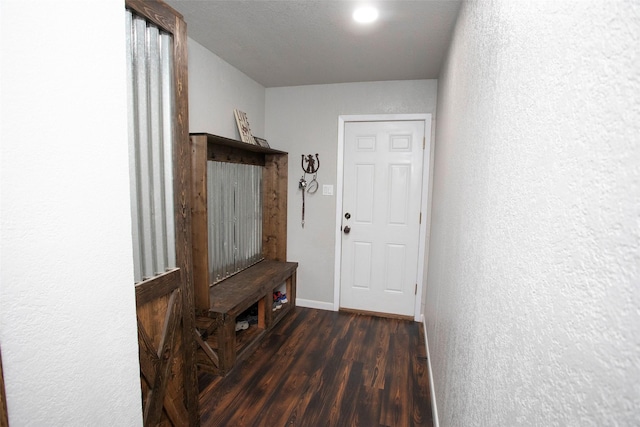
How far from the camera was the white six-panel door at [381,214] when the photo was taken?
11.1ft

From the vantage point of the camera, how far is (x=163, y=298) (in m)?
1.55

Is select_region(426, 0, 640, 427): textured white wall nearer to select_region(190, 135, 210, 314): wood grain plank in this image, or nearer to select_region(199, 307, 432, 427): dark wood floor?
select_region(199, 307, 432, 427): dark wood floor

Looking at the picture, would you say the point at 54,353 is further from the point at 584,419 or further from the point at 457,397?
the point at 457,397

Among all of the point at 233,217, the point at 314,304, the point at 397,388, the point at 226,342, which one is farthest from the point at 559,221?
the point at 314,304

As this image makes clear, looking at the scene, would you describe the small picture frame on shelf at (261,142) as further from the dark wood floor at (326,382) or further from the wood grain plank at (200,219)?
the dark wood floor at (326,382)

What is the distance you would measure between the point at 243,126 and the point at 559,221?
3.02 meters

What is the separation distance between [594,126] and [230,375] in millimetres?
2586

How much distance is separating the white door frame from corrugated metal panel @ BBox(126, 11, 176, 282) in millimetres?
2210

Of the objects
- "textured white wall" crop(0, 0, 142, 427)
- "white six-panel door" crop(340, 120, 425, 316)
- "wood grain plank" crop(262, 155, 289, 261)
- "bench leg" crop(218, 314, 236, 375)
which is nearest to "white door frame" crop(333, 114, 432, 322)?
"white six-panel door" crop(340, 120, 425, 316)

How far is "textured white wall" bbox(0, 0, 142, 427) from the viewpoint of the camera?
2.39 feet

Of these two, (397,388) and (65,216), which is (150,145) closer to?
(65,216)

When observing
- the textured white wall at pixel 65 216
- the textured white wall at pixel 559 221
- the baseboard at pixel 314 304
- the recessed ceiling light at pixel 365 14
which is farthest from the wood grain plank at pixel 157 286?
the baseboard at pixel 314 304

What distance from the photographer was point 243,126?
3176mm

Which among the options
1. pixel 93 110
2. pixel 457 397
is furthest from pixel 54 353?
pixel 457 397
